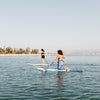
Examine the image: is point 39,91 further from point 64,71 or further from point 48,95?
point 64,71

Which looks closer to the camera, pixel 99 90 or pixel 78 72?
pixel 99 90

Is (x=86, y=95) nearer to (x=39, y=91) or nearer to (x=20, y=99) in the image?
(x=39, y=91)

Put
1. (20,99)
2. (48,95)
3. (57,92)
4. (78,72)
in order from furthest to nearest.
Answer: (78,72) → (57,92) → (48,95) → (20,99)

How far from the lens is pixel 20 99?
1042 cm

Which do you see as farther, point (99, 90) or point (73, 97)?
point (99, 90)

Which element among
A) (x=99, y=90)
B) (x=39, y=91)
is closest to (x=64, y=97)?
(x=39, y=91)

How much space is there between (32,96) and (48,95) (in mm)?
905

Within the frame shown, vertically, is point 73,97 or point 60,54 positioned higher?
point 60,54

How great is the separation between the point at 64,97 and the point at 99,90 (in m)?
3.02

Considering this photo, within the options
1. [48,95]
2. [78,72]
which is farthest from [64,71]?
[48,95]

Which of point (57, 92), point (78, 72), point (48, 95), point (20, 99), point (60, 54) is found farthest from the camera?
point (78, 72)

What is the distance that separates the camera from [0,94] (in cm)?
1152

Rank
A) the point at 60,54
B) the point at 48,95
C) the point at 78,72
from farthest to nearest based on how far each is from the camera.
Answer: the point at 78,72, the point at 60,54, the point at 48,95

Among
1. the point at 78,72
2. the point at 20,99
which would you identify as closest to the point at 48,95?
the point at 20,99
